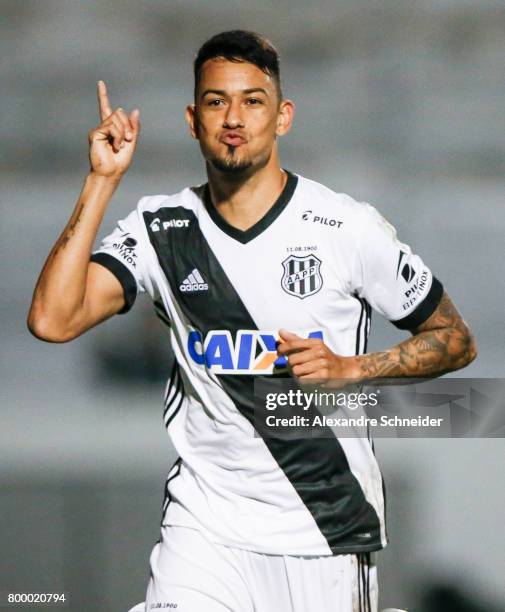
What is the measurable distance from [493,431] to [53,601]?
216cm

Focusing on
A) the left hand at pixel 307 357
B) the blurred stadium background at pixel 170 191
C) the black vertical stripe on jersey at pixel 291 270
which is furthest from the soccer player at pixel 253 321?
the blurred stadium background at pixel 170 191

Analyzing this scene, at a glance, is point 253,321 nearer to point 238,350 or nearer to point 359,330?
point 238,350

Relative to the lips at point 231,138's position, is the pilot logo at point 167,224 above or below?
below

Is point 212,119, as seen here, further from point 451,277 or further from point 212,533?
point 451,277

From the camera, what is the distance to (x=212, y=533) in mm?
3943

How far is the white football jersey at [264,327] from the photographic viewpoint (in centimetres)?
396

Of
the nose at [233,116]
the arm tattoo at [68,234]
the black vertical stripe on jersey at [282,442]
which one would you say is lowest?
the black vertical stripe on jersey at [282,442]

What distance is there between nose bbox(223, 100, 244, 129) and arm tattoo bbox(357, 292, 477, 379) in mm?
767

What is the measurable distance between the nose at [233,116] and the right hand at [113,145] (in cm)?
27

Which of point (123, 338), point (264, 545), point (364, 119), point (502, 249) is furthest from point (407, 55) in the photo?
point (264, 545)

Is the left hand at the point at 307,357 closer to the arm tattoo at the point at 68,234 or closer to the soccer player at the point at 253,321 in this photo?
the soccer player at the point at 253,321

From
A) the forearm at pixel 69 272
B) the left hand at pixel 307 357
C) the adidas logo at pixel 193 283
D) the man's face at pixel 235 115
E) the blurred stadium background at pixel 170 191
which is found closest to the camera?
the left hand at pixel 307 357

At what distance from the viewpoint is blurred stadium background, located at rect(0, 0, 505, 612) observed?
642 centimetres

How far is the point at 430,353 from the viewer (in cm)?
400
